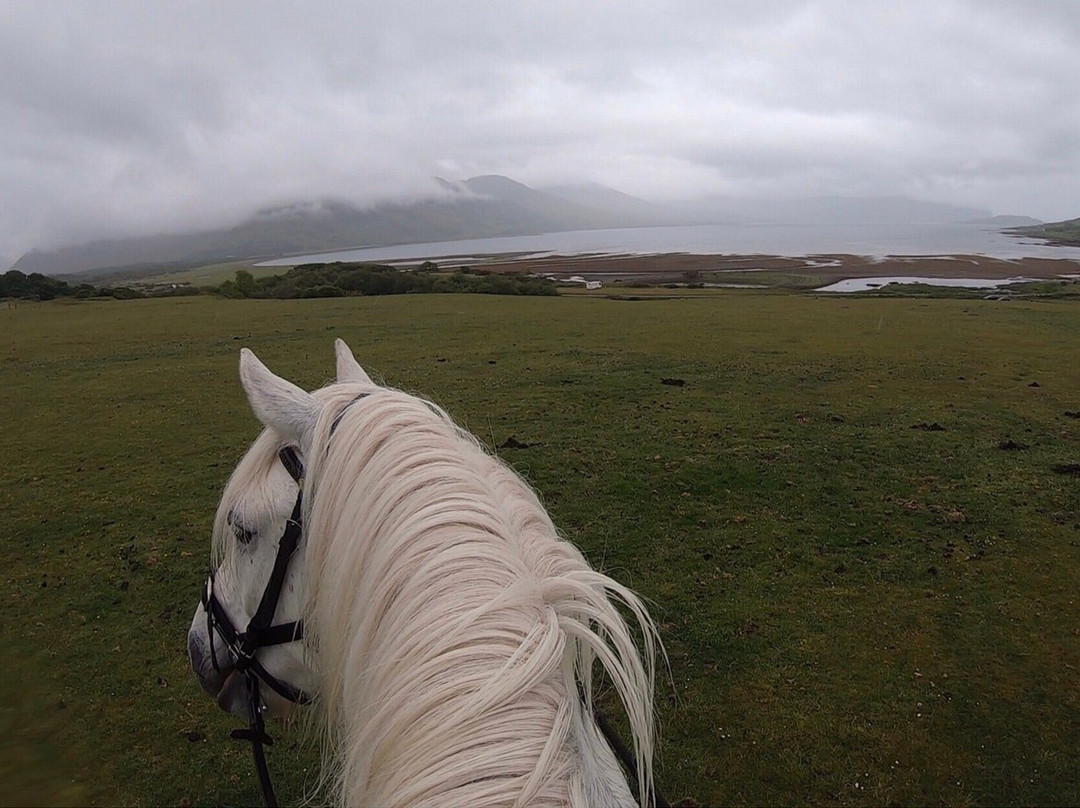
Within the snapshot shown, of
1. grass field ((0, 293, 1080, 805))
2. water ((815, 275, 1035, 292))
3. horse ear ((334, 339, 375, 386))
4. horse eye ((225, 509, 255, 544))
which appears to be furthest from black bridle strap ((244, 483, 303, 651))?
water ((815, 275, 1035, 292))

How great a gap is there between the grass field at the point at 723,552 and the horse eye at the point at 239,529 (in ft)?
7.41

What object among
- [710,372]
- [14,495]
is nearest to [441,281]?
[710,372]

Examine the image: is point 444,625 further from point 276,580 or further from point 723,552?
point 723,552

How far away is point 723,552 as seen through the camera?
580 cm

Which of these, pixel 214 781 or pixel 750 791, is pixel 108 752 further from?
pixel 750 791

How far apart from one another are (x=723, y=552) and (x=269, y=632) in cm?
470

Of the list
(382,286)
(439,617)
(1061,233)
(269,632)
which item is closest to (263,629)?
(269,632)

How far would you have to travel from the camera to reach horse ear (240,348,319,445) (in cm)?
179

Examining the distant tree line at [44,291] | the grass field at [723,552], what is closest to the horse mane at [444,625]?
the grass field at [723,552]

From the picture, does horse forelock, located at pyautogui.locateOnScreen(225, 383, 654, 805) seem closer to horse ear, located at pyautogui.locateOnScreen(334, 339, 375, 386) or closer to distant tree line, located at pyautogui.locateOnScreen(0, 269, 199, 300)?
horse ear, located at pyautogui.locateOnScreen(334, 339, 375, 386)

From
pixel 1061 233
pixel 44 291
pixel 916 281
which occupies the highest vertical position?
pixel 1061 233

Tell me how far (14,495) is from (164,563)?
3.47m

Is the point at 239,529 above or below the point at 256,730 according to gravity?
above

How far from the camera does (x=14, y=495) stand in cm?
764
